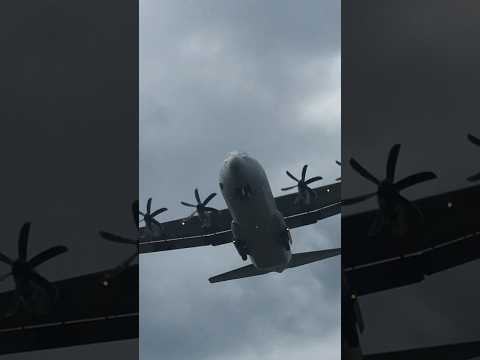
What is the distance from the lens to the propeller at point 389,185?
19.3 feet

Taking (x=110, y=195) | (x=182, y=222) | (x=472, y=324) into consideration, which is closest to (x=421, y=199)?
(x=472, y=324)

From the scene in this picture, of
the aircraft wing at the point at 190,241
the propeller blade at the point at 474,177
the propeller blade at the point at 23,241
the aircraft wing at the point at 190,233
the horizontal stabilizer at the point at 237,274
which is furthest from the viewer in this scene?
the horizontal stabilizer at the point at 237,274

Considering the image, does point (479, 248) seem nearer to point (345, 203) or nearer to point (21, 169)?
point (345, 203)

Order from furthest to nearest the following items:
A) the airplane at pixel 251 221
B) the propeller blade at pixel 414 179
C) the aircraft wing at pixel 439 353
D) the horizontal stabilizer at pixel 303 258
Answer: the horizontal stabilizer at pixel 303 258
the airplane at pixel 251 221
the propeller blade at pixel 414 179
the aircraft wing at pixel 439 353

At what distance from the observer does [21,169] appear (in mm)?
5648

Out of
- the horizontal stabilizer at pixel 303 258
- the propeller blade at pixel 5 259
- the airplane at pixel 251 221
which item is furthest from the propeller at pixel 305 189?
the propeller blade at pixel 5 259

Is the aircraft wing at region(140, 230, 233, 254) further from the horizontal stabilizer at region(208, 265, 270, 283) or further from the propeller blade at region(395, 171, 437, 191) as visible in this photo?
the propeller blade at region(395, 171, 437, 191)

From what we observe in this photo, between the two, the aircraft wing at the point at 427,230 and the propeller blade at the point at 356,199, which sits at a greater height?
the propeller blade at the point at 356,199

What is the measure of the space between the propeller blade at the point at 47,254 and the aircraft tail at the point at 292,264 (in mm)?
17679

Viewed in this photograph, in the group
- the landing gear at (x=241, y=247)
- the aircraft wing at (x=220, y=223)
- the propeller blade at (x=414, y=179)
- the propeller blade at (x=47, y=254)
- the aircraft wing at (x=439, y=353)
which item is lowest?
the aircraft wing at (x=439, y=353)

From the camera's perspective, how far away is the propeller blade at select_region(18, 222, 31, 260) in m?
5.47

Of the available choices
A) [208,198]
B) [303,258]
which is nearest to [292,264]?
[303,258]

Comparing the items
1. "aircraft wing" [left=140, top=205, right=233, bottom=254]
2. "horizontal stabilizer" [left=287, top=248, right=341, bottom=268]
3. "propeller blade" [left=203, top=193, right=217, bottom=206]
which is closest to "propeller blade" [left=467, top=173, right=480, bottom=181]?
"aircraft wing" [left=140, top=205, right=233, bottom=254]

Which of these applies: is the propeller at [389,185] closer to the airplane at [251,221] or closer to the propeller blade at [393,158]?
the propeller blade at [393,158]
